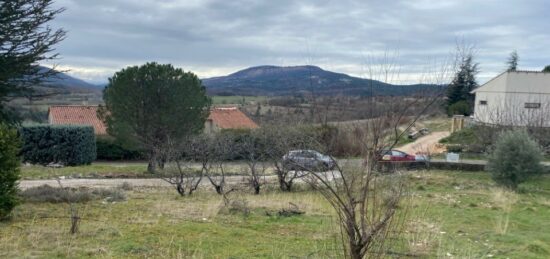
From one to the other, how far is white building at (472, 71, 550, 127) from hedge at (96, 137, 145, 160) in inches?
1072

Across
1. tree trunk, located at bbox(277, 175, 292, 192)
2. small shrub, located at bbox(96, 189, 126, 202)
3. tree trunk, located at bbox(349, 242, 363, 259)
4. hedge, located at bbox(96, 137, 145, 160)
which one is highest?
tree trunk, located at bbox(349, 242, 363, 259)

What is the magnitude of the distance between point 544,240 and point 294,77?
6729 mm

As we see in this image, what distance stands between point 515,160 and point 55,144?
27.4m

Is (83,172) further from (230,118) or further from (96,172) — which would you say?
(230,118)

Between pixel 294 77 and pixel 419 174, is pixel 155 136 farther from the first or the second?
pixel 294 77

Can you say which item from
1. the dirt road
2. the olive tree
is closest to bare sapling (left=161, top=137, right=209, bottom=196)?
the olive tree

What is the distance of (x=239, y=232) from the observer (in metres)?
8.85

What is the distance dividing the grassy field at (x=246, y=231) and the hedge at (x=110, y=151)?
22.4 meters

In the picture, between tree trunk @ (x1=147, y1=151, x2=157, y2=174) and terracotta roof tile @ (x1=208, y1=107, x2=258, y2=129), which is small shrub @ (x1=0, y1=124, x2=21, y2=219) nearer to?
tree trunk @ (x1=147, y1=151, x2=157, y2=174)

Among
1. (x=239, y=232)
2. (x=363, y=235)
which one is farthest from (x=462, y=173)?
(x=363, y=235)

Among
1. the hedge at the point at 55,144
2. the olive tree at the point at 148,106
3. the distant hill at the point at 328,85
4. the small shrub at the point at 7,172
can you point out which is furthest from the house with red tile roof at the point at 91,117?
the distant hill at the point at 328,85

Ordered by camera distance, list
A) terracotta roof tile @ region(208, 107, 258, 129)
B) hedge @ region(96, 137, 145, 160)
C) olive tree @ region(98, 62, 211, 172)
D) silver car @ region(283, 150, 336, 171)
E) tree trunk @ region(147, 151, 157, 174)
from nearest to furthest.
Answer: silver car @ region(283, 150, 336, 171), tree trunk @ region(147, 151, 157, 174), olive tree @ region(98, 62, 211, 172), hedge @ region(96, 137, 145, 160), terracotta roof tile @ region(208, 107, 258, 129)

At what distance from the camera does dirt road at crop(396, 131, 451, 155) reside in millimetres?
35078

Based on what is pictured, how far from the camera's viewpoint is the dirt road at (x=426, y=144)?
115 ft
